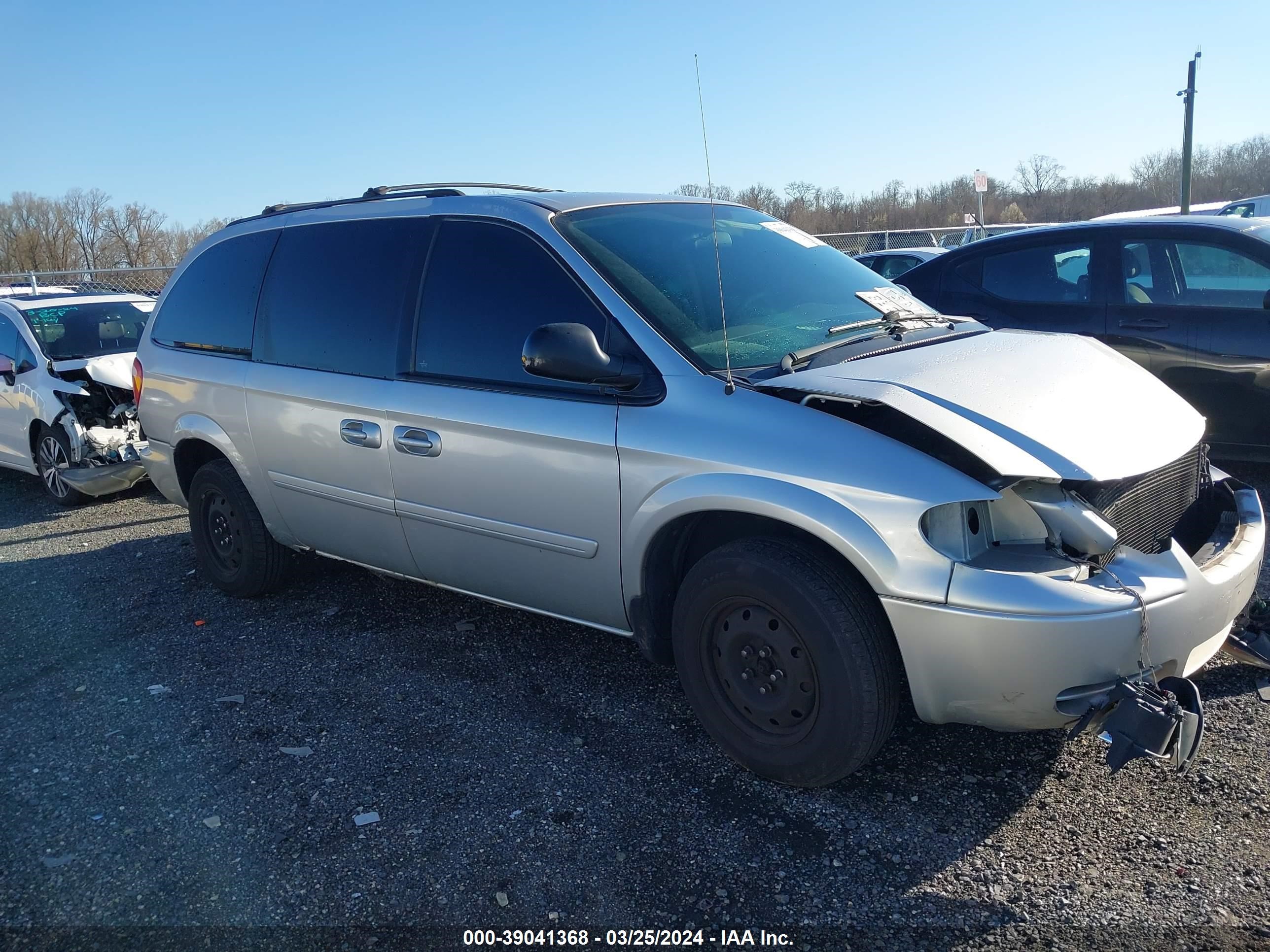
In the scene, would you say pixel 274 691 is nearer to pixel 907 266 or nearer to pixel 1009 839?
pixel 1009 839

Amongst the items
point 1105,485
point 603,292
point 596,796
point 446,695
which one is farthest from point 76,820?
point 1105,485

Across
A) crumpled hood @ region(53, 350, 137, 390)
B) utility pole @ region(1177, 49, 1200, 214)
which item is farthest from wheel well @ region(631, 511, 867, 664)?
utility pole @ region(1177, 49, 1200, 214)

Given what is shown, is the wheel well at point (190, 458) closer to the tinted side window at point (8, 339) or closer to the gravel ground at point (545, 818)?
the gravel ground at point (545, 818)

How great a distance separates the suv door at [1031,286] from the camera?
6.04m

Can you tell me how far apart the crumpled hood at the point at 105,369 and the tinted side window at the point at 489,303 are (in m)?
4.89

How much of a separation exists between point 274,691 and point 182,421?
68.0 inches

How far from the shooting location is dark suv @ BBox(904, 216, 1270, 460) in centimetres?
545

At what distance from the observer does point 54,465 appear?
765 centimetres

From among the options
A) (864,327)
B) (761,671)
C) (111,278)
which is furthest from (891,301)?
(111,278)

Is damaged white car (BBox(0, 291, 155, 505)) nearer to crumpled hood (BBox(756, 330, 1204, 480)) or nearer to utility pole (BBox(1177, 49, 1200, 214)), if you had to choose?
crumpled hood (BBox(756, 330, 1204, 480))

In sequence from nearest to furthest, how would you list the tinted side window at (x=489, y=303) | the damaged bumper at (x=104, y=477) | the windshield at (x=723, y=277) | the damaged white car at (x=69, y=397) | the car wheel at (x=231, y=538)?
the windshield at (x=723, y=277) < the tinted side window at (x=489, y=303) < the car wheel at (x=231, y=538) < the damaged bumper at (x=104, y=477) < the damaged white car at (x=69, y=397)

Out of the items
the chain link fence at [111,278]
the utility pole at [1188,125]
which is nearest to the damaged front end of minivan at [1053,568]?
the chain link fence at [111,278]

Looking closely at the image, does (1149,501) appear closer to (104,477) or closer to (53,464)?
(104,477)

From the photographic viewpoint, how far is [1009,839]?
2.75 m
